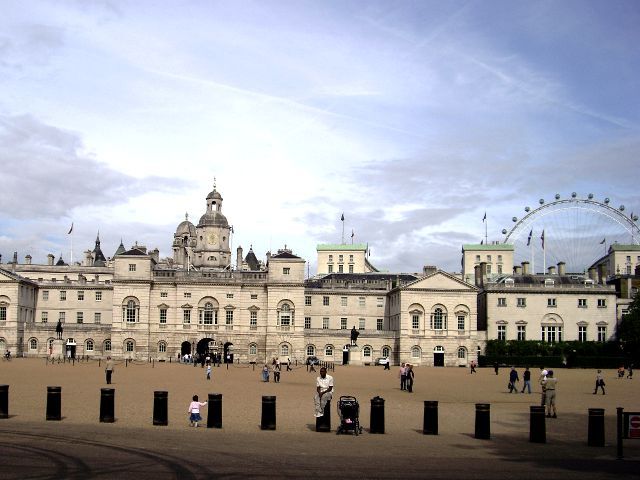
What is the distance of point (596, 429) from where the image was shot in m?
23.3

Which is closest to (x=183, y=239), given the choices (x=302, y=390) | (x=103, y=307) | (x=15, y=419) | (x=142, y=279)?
(x=103, y=307)

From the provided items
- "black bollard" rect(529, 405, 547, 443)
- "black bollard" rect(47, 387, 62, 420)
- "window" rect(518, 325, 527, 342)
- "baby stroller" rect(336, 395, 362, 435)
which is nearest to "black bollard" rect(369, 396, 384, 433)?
"baby stroller" rect(336, 395, 362, 435)

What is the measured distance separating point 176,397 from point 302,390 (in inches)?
406

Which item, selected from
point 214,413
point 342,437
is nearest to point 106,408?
point 214,413

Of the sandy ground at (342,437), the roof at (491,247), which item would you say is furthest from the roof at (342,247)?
the sandy ground at (342,437)

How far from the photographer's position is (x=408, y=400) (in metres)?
39.8

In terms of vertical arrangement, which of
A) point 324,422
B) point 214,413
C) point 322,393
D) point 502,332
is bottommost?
point 324,422

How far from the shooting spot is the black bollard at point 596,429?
23.1 meters

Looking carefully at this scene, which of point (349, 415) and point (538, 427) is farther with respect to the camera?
point (349, 415)

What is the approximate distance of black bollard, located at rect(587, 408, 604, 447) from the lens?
23141 millimetres

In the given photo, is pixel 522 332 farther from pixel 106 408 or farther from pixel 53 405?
pixel 53 405

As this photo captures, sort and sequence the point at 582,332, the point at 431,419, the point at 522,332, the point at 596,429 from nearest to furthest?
the point at 596,429, the point at 431,419, the point at 582,332, the point at 522,332

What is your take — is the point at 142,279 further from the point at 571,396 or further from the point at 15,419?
the point at 15,419

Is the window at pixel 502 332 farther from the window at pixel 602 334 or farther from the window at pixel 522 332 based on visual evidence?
the window at pixel 602 334
